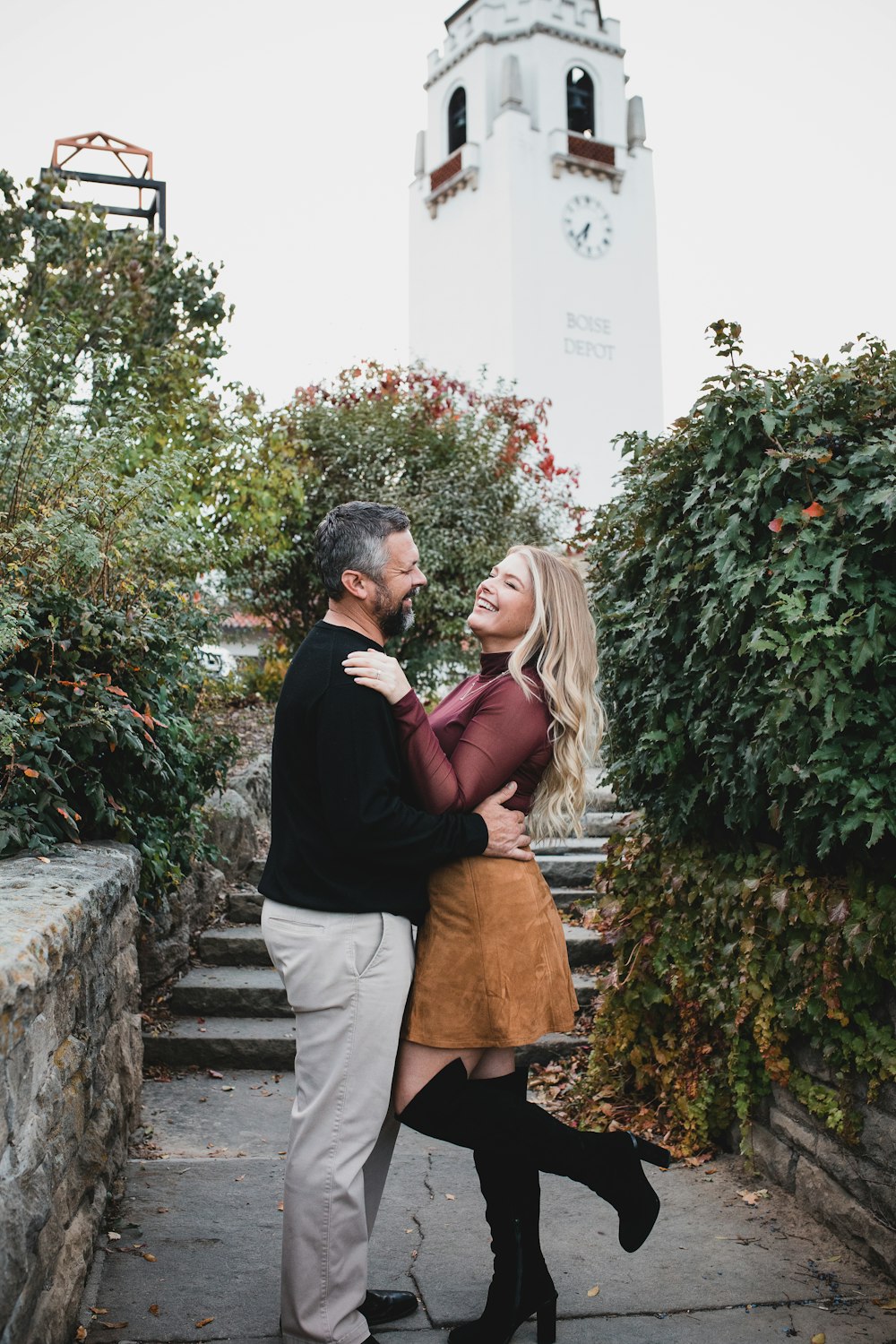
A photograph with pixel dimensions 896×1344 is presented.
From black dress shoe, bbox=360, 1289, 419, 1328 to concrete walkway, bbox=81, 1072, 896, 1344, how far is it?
31mm

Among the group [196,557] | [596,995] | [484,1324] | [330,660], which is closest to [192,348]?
[196,557]

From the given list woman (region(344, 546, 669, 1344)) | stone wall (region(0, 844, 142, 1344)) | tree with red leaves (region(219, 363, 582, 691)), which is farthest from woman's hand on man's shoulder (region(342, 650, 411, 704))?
tree with red leaves (region(219, 363, 582, 691))

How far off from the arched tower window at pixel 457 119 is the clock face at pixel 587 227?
4.44 m

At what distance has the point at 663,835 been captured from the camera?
4094mm

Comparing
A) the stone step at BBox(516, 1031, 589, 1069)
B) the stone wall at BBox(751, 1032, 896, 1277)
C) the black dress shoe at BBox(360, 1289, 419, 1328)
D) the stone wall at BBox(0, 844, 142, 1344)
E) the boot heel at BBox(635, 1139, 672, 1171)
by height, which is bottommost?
the stone step at BBox(516, 1031, 589, 1069)

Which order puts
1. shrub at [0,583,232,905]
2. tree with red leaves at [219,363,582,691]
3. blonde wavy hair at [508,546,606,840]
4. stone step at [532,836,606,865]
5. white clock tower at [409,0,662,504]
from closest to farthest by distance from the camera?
1. blonde wavy hair at [508,546,606,840]
2. shrub at [0,583,232,905]
3. stone step at [532,836,606,865]
4. tree with red leaves at [219,363,582,691]
5. white clock tower at [409,0,662,504]

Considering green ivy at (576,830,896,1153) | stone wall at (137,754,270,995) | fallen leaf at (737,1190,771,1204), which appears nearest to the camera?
green ivy at (576,830,896,1153)

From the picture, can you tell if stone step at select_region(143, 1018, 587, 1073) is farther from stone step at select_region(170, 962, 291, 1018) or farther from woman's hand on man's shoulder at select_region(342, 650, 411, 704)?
woman's hand on man's shoulder at select_region(342, 650, 411, 704)

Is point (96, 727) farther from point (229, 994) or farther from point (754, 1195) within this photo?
point (754, 1195)

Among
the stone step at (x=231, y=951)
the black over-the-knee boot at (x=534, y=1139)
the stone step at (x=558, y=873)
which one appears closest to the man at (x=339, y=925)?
the black over-the-knee boot at (x=534, y=1139)

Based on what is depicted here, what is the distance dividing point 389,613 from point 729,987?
1.84 meters

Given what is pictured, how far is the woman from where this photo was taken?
2547mm

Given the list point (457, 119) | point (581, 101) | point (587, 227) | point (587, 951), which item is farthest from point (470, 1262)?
point (457, 119)

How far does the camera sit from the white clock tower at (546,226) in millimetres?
28141
